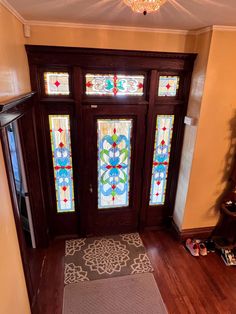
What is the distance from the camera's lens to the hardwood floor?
7.27 feet

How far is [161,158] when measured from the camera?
296 centimetres

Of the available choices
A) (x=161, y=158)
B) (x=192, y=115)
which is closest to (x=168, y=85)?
(x=192, y=115)

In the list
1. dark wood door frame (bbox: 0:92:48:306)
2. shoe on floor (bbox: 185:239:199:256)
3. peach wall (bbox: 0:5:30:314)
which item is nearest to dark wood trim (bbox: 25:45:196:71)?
peach wall (bbox: 0:5:30:314)

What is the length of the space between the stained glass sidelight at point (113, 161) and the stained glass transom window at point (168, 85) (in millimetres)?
550

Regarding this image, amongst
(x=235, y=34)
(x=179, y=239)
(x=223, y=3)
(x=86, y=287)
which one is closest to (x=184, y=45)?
(x=235, y=34)

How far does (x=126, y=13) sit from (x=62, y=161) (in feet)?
5.79

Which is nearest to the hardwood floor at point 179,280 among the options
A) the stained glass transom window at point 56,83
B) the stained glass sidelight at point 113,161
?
the stained glass sidelight at point 113,161

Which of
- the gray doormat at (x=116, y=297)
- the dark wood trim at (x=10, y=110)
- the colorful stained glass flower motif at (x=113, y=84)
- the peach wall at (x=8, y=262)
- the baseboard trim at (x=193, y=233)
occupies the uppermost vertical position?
the colorful stained glass flower motif at (x=113, y=84)

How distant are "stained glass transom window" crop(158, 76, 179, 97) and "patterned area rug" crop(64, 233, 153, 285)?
2.08 meters

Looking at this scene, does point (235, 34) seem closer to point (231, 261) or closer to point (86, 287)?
point (231, 261)

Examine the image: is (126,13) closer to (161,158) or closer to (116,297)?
(161,158)

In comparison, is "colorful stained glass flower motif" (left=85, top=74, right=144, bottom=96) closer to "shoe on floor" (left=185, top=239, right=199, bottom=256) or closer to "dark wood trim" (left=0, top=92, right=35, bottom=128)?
"dark wood trim" (left=0, top=92, right=35, bottom=128)

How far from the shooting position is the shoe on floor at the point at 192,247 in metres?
2.84

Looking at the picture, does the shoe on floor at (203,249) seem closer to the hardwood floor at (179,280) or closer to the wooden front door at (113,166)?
the hardwood floor at (179,280)
